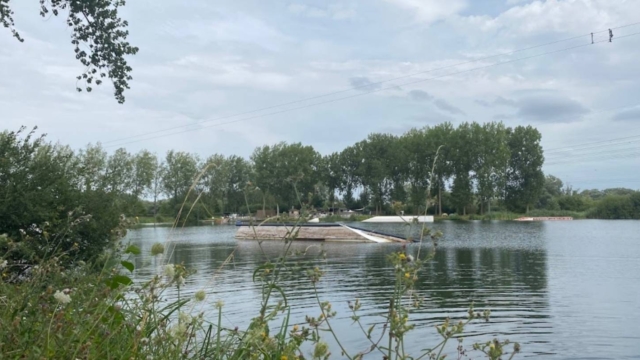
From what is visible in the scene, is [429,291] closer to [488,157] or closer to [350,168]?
[488,157]

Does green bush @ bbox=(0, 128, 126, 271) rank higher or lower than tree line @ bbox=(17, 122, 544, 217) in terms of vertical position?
lower

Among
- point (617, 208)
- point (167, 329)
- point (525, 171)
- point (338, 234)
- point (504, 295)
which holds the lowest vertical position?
point (504, 295)

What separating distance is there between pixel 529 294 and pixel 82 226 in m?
10.7

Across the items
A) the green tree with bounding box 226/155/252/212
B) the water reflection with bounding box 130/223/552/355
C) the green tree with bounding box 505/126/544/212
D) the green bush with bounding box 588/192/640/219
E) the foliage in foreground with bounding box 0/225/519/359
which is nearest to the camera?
the foliage in foreground with bounding box 0/225/519/359

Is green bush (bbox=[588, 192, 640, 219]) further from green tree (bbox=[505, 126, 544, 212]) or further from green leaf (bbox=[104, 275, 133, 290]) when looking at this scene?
green leaf (bbox=[104, 275, 133, 290])

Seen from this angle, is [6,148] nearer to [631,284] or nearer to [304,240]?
[631,284]

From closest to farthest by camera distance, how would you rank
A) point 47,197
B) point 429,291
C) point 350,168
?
point 47,197, point 429,291, point 350,168

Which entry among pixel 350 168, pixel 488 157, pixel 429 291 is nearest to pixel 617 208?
pixel 488 157

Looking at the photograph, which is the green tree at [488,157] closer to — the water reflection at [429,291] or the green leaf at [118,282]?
the water reflection at [429,291]

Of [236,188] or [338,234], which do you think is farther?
[338,234]

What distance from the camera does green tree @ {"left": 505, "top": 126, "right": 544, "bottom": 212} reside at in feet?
312

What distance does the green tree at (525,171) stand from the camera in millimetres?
95062

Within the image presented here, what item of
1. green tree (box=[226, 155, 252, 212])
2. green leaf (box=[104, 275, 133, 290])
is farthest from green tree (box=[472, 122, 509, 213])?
green leaf (box=[104, 275, 133, 290])

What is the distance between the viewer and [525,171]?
95.4m
